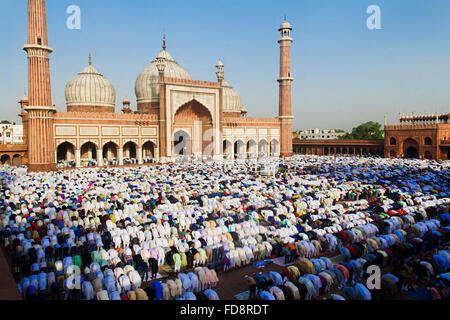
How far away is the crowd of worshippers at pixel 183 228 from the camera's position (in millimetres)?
8344

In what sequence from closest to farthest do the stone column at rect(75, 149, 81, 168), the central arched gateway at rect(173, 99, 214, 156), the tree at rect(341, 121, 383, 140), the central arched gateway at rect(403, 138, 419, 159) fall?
the stone column at rect(75, 149, 81, 168)
the central arched gateway at rect(173, 99, 214, 156)
the central arched gateway at rect(403, 138, 419, 159)
the tree at rect(341, 121, 383, 140)

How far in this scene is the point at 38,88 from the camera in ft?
91.8

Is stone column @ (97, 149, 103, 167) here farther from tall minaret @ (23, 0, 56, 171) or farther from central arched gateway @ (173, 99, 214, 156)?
central arched gateway @ (173, 99, 214, 156)

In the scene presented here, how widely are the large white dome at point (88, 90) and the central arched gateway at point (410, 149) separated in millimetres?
37646

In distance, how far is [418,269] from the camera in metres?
Answer: 8.29

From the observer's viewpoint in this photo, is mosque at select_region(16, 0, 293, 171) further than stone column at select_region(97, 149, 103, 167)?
No

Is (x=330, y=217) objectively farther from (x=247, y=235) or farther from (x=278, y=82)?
(x=278, y=82)

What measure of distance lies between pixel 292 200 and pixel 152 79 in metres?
30.1

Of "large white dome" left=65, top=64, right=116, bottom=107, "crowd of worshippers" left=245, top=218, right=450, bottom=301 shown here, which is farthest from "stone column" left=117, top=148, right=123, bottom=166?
"crowd of worshippers" left=245, top=218, right=450, bottom=301

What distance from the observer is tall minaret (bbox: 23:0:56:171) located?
91.1ft

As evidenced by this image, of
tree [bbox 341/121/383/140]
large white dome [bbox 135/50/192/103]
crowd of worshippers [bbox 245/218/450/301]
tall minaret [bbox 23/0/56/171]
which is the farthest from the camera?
tree [bbox 341/121/383/140]

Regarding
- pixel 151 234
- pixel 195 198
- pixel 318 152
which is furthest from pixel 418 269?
pixel 318 152

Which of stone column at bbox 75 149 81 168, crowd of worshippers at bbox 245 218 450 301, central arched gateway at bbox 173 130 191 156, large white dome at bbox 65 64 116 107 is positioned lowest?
crowd of worshippers at bbox 245 218 450 301

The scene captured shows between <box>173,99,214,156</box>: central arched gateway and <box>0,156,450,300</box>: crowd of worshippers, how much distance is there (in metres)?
20.1
